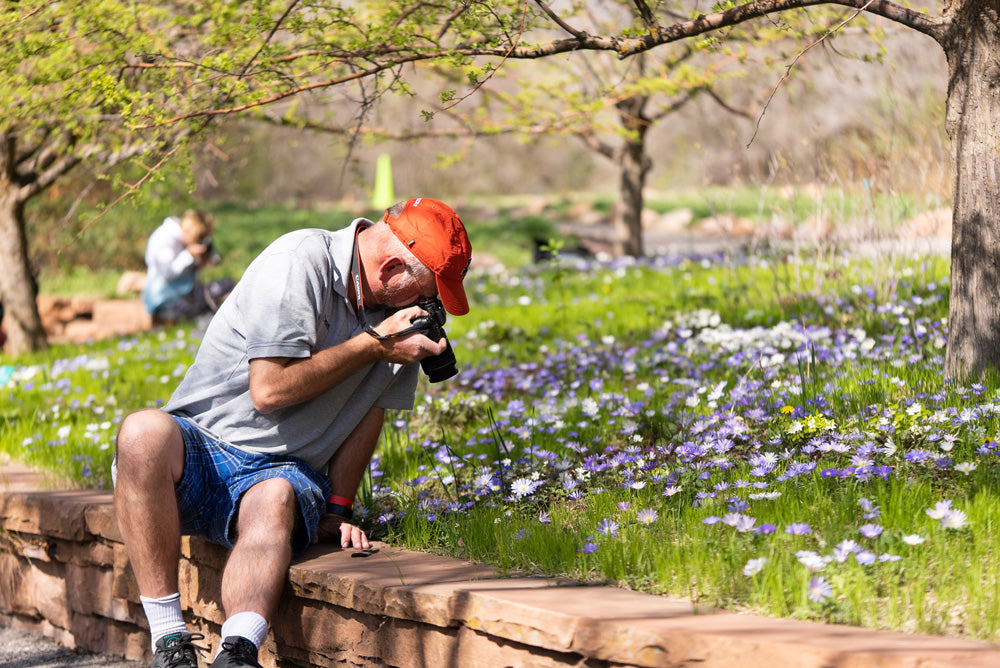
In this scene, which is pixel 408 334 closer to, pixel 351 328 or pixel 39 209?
pixel 351 328

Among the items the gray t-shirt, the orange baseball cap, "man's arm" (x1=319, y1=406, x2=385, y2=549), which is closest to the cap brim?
the orange baseball cap

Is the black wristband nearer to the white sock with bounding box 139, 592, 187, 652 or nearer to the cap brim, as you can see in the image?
the white sock with bounding box 139, 592, 187, 652

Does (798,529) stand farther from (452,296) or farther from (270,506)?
(270,506)

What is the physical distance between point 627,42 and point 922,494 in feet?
5.65

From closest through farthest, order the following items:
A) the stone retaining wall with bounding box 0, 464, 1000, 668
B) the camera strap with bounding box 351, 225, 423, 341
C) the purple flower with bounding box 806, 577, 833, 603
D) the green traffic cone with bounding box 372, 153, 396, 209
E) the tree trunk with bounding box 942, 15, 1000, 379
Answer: the stone retaining wall with bounding box 0, 464, 1000, 668, the purple flower with bounding box 806, 577, 833, 603, the camera strap with bounding box 351, 225, 423, 341, the tree trunk with bounding box 942, 15, 1000, 379, the green traffic cone with bounding box 372, 153, 396, 209

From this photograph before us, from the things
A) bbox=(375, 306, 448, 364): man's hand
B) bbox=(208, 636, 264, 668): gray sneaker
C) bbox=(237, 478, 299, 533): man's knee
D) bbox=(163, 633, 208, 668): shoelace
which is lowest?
bbox=(163, 633, 208, 668): shoelace

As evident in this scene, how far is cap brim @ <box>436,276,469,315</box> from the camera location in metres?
2.85

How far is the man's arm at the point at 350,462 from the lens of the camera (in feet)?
9.82

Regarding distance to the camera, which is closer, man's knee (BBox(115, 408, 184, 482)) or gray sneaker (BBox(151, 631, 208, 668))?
gray sneaker (BBox(151, 631, 208, 668))

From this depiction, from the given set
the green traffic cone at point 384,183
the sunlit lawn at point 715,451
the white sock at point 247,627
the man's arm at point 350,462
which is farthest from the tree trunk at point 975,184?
the green traffic cone at point 384,183

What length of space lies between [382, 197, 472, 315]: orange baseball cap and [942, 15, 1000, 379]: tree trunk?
72.6 inches

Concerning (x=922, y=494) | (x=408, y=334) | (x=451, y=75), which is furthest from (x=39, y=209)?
(x=922, y=494)

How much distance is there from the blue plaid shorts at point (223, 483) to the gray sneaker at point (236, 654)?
484 mm

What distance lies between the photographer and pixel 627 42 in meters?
3.14
